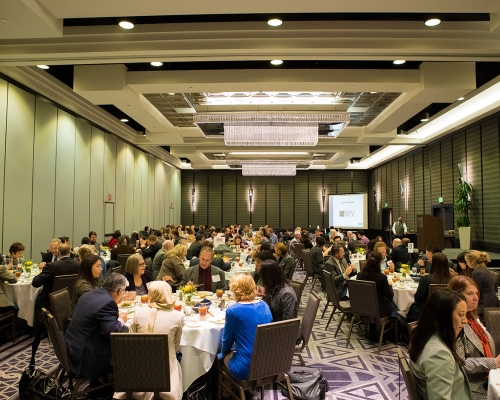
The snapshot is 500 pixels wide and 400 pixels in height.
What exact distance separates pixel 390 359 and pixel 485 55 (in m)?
4.72

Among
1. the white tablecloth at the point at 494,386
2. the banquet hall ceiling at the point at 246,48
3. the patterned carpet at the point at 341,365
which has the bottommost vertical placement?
the patterned carpet at the point at 341,365

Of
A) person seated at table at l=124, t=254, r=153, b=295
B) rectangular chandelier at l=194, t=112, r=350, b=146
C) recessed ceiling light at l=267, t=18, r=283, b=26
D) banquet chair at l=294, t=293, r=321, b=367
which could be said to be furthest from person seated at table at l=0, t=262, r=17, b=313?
recessed ceiling light at l=267, t=18, r=283, b=26

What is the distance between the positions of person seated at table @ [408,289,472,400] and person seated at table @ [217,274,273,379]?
4.39 feet

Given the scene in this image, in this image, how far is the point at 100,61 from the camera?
663cm

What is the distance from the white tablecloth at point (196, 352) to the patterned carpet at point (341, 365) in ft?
2.63

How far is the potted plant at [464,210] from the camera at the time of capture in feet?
36.3

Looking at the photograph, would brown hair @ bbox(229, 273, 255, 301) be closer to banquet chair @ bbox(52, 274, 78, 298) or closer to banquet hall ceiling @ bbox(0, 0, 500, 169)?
banquet chair @ bbox(52, 274, 78, 298)

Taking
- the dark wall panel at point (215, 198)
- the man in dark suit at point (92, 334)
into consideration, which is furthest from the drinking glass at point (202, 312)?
the dark wall panel at point (215, 198)

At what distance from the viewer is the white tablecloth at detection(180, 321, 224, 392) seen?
381 cm

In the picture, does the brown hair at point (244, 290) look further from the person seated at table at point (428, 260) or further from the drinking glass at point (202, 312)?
the person seated at table at point (428, 260)

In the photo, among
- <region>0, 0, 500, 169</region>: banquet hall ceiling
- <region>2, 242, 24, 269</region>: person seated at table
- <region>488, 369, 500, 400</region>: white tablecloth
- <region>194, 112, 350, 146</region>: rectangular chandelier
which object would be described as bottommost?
<region>488, 369, 500, 400</region>: white tablecloth

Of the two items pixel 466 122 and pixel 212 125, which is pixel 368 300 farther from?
pixel 466 122

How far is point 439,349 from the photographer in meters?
2.23

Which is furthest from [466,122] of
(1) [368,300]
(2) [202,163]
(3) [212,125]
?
(2) [202,163]
